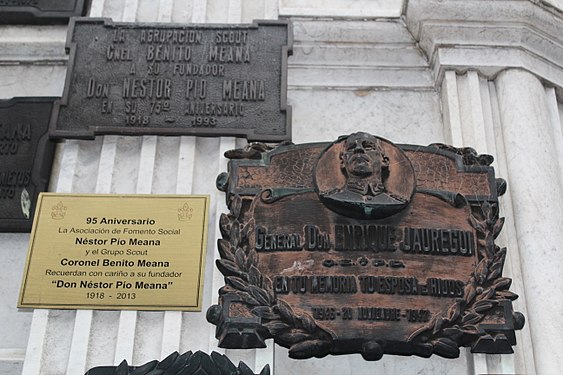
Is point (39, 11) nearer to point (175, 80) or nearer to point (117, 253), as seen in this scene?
point (175, 80)

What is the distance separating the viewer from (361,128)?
15.6 feet

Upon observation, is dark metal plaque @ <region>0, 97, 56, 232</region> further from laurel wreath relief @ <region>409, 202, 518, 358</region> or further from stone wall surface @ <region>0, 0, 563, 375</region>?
laurel wreath relief @ <region>409, 202, 518, 358</region>

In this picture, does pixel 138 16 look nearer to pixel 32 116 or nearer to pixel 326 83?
pixel 32 116

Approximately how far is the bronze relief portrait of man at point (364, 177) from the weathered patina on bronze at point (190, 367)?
3.54 ft

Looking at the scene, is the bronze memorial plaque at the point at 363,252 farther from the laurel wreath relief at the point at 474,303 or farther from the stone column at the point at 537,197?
the stone column at the point at 537,197

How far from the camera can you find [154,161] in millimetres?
4426

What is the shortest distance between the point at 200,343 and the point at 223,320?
0.28m

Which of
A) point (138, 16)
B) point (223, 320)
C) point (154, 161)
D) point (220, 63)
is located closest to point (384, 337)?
point (223, 320)

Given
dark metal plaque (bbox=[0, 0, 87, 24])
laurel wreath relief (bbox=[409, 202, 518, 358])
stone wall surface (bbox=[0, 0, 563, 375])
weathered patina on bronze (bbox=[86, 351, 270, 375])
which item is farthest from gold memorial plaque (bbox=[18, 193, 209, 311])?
dark metal plaque (bbox=[0, 0, 87, 24])

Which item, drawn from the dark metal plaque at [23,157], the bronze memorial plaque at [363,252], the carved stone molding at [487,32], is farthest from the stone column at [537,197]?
the dark metal plaque at [23,157]

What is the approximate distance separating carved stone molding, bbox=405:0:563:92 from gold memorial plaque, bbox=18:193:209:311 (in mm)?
2059

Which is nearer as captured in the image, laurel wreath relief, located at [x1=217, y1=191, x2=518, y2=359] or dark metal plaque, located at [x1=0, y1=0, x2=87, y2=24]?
laurel wreath relief, located at [x1=217, y1=191, x2=518, y2=359]

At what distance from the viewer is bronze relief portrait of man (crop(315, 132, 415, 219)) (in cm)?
391

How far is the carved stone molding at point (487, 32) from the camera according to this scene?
4.74m
